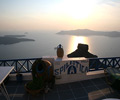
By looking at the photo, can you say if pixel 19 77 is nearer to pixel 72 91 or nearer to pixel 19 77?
pixel 19 77

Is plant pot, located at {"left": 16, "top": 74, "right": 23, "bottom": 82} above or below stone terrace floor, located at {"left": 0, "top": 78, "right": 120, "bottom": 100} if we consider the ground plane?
above

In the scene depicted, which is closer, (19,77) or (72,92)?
(72,92)

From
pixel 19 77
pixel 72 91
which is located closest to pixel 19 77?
pixel 19 77

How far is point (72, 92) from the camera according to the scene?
5285 millimetres

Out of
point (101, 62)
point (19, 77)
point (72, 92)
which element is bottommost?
point (72, 92)

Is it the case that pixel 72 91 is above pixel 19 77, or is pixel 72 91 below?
below

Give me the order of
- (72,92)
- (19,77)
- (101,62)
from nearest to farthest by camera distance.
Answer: (72,92), (19,77), (101,62)

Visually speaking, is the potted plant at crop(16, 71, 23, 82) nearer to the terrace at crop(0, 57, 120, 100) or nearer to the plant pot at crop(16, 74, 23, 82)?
the plant pot at crop(16, 74, 23, 82)

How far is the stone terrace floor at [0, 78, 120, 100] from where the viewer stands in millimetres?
4848

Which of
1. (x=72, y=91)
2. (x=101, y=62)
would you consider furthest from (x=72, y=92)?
(x=101, y=62)

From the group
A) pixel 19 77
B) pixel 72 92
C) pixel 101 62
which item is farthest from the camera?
pixel 101 62

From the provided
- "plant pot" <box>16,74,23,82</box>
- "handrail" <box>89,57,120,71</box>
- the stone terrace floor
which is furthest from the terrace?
"handrail" <box>89,57,120,71</box>

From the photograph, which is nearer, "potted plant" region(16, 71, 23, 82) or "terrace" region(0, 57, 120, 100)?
"terrace" region(0, 57, 120, 100)

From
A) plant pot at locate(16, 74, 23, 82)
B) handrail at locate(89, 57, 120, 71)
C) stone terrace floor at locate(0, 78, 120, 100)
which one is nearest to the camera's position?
stone terrace floor at locate(0, 78, 120, 100)
